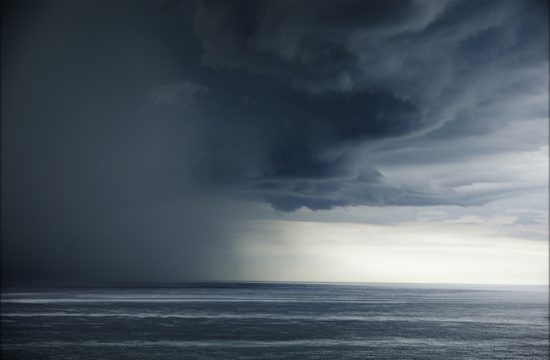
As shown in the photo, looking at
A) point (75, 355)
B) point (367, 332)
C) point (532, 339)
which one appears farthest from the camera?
point (367, 332)

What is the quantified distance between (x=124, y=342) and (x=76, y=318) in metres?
39.1

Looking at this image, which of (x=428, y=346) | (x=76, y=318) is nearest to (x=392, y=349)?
(x=428, y=346)

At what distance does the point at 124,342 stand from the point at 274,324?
37.2 metres

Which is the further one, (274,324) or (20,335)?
(274,324)

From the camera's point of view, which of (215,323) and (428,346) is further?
A: (215,323)

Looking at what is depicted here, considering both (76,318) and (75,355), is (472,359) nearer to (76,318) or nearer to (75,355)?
(75,355)

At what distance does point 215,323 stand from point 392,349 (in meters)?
42.4

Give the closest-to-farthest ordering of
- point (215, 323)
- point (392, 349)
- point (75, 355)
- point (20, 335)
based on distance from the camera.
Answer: point (75, 355), point (392, 349), point (20, 335), point (215, 323)

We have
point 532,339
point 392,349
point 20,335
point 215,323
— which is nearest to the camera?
point 392,349

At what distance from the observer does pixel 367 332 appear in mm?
94500

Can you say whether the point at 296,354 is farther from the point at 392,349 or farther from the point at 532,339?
the point at 532,339

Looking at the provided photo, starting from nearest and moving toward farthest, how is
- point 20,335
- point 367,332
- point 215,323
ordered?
point 20,335, point 367,332, point 215,323

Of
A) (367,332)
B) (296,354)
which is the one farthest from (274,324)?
(296,354)

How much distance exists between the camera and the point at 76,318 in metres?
111
